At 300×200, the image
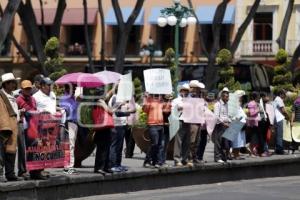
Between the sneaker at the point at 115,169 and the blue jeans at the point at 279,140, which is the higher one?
the blue jeans at the point at 279,140

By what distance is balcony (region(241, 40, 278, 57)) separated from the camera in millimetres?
52500

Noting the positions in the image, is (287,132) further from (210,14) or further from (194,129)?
(210,14)

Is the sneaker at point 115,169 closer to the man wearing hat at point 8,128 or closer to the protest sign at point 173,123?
the protest sign at point 173,123

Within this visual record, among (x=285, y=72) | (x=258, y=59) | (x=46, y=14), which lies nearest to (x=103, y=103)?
(x=285, y=72)

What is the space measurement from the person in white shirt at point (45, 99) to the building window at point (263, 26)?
41.6m

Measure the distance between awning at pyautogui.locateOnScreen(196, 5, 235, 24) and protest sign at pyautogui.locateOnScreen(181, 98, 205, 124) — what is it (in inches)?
1460

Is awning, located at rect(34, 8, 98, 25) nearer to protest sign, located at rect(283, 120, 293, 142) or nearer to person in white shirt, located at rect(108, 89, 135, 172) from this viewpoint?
protest sign, located at rect(283, 120, 293, 142)

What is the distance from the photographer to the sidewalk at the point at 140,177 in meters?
12.2

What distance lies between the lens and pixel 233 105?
1753cm

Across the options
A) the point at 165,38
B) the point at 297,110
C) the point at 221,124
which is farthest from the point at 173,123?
the point at 165,38

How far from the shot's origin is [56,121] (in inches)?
498

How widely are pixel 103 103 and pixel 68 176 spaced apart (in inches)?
61.2

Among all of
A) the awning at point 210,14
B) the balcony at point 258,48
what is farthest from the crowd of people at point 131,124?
the awning at point 210,14

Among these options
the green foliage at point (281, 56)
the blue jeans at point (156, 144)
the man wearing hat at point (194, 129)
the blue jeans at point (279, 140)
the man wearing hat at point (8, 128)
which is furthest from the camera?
the green foliage at point (281, 56)
